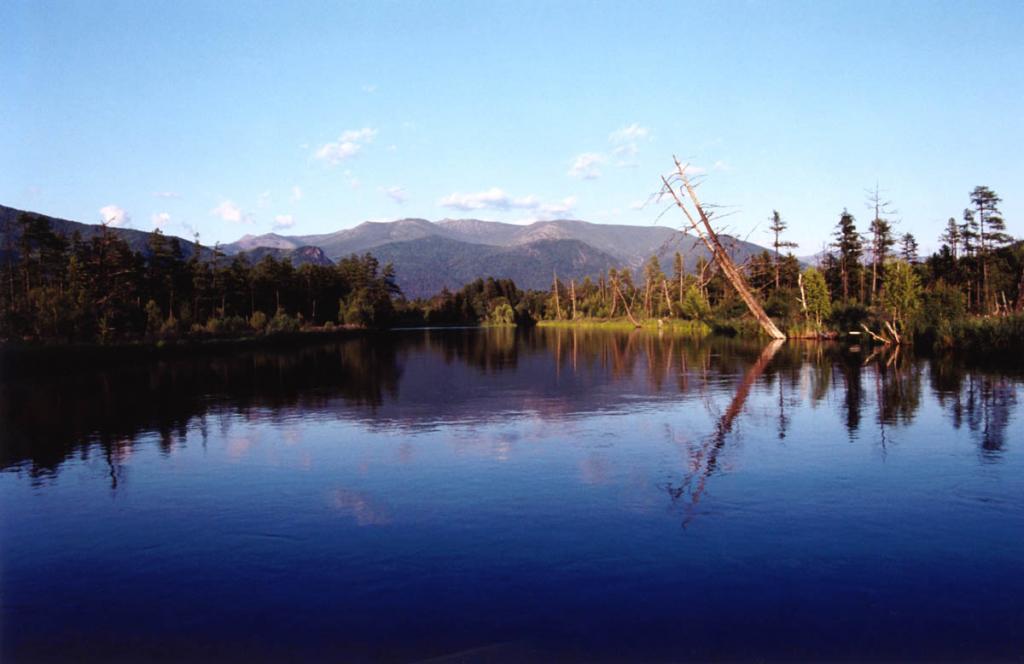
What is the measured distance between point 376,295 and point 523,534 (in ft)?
352

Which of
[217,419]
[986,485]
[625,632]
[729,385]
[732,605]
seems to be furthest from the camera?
→ [729,385]

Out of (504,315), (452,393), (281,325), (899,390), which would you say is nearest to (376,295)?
(504,315)

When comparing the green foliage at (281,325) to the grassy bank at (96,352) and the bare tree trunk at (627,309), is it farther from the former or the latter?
the bare tree trunk at (627,309)

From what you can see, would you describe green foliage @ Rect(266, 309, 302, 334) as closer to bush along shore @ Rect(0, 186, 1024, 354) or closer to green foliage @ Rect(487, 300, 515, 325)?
bush along shore @ Rect(0, 186, 1024, 354)

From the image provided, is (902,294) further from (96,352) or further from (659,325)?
(96,352)

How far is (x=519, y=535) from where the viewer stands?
25.7 feet

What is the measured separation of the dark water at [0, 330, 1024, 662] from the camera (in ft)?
18.3

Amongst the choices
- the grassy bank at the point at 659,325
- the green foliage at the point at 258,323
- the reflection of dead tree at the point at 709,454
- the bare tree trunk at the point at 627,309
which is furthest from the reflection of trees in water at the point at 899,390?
the bare tree trunk at the point at 627,309

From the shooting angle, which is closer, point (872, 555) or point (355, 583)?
point (355, 583)

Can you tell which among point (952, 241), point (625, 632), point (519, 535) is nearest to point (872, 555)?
point (625, 632)

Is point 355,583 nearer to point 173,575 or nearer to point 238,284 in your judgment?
point 173,575

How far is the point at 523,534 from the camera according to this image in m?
7.87

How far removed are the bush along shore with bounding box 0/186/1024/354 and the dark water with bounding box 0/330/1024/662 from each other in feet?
70.0

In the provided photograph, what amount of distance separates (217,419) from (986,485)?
51.1 ft
